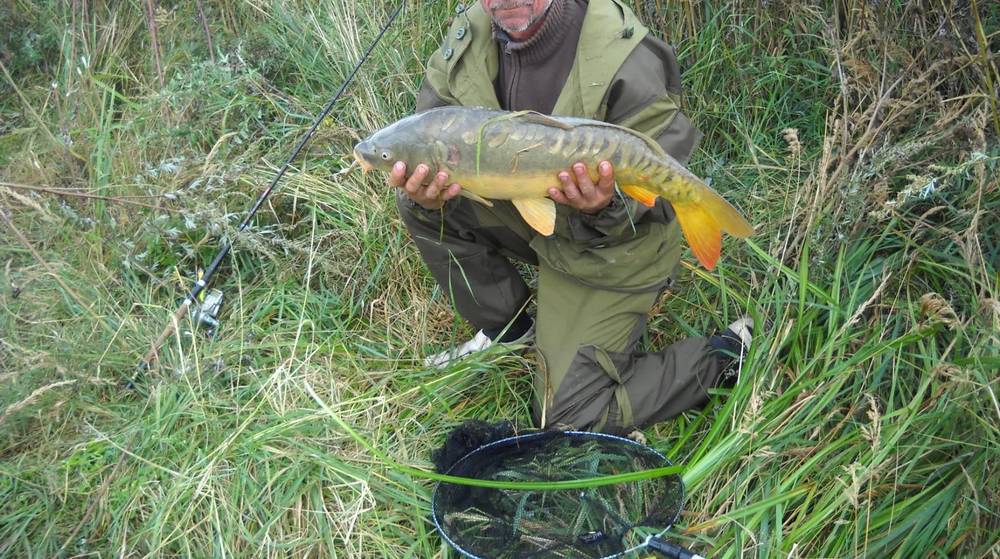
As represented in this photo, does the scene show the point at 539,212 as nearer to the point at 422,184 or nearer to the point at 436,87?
the point at 422,184

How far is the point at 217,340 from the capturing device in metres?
3.01

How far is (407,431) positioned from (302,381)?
34 centimetres

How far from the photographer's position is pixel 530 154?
226 cm

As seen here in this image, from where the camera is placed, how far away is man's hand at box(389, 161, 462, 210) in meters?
2.30

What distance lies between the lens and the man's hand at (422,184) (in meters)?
2.30

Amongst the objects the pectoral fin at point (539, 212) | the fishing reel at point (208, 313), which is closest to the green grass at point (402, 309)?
the fishing reel at point (208, 313)

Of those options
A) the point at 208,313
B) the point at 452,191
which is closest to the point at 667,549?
the point at 452,191

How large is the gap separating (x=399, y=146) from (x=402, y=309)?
995 millimetres

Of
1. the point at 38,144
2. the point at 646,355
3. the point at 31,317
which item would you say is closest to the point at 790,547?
the point at 646,355

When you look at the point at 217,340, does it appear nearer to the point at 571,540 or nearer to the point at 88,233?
the point at 88,233

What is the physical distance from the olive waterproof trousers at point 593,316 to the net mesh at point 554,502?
0.70 feet

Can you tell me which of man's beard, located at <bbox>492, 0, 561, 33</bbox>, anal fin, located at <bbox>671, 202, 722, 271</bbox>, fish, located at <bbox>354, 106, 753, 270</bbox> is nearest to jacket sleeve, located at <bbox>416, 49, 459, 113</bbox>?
man's beard, located at <bbox>492, 0, 561, 33</bbox>

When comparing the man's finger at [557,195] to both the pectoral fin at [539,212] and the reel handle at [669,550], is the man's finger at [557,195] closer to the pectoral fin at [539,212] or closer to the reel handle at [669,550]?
the pectoral fin at [539,212]

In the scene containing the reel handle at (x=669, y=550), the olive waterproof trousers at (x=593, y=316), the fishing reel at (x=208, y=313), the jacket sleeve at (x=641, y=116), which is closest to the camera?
the reel handle at (x=669, y=550)
